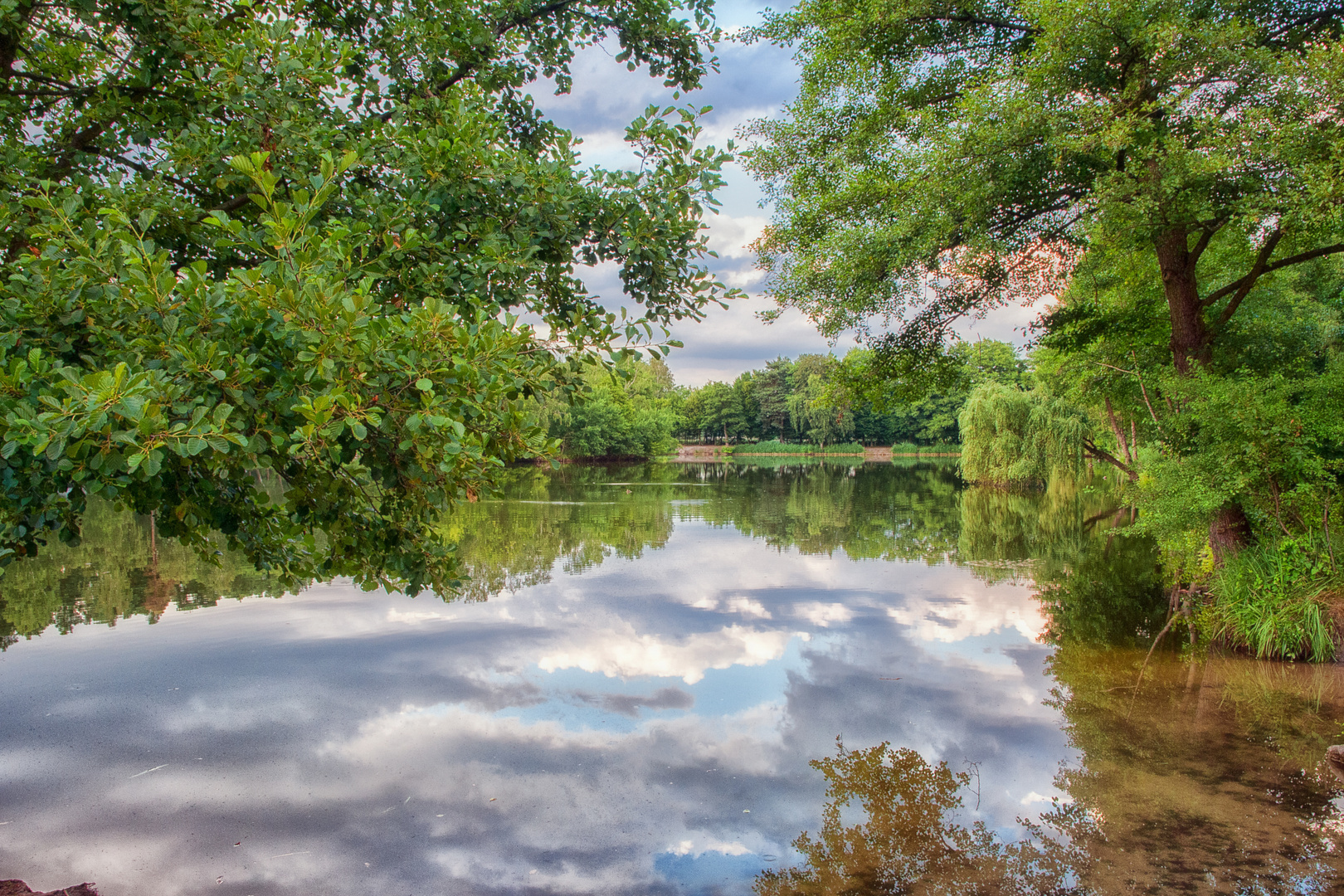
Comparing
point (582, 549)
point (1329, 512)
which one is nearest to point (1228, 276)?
point (1329, 512)

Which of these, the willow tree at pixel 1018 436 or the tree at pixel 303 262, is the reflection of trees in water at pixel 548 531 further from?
the willow tree at pixel 1018 436

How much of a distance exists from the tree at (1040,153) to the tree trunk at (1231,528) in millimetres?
1914

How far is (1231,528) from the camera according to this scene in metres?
9.14

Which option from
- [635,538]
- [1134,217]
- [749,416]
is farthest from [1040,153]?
[749,416]

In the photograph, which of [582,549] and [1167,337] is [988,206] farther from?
[582,549]

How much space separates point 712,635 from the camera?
9406 millimetres

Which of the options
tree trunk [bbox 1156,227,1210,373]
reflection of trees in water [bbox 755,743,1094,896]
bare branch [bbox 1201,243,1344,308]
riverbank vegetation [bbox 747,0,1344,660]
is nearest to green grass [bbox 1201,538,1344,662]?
riverbank vegetation [bbox 747,0,1344,660]

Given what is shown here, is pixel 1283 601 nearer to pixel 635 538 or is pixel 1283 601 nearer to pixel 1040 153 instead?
pixel 1040 153

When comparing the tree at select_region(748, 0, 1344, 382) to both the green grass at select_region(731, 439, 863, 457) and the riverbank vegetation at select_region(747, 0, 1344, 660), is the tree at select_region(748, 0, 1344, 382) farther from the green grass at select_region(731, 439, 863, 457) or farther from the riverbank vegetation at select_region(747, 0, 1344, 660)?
the green grass at select_region(731, 439, 863, 457)

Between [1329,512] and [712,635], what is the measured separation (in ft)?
23.9

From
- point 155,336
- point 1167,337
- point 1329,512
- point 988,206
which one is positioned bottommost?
point 1329,512

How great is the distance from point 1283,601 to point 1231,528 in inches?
44.4

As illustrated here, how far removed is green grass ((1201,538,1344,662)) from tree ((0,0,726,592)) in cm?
829

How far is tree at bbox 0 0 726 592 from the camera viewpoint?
7.61 feet
